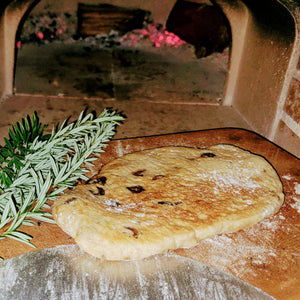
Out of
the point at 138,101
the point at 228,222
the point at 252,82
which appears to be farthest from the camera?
the point at 138,101

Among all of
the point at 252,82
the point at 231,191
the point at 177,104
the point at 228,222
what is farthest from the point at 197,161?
the point at 177,104

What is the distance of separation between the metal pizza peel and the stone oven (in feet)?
4.78

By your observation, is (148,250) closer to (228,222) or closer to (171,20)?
(228,222)

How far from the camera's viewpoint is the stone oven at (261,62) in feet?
7.67

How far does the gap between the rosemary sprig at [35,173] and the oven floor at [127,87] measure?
109cm

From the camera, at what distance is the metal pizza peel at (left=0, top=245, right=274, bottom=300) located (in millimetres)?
1042

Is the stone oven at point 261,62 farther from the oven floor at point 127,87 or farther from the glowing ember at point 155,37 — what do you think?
the glowing ember at point 155,37

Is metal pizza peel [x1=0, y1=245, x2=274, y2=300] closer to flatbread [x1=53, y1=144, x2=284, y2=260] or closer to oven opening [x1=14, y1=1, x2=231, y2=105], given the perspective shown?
flatbread [x1=53, y1=144, x2=284, y2=260]

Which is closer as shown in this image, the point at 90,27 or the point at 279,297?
the point at 279,297

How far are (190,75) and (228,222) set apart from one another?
351 cm

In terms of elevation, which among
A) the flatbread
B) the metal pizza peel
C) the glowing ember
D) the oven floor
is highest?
the glowing ember

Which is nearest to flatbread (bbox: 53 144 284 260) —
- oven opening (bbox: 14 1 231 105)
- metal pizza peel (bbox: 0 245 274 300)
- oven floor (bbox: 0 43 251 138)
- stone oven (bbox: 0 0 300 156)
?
metal pizza peel (bbox: 0 245 274 300)

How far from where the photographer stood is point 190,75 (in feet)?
14.8

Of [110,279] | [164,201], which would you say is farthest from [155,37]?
A: [110,279]
